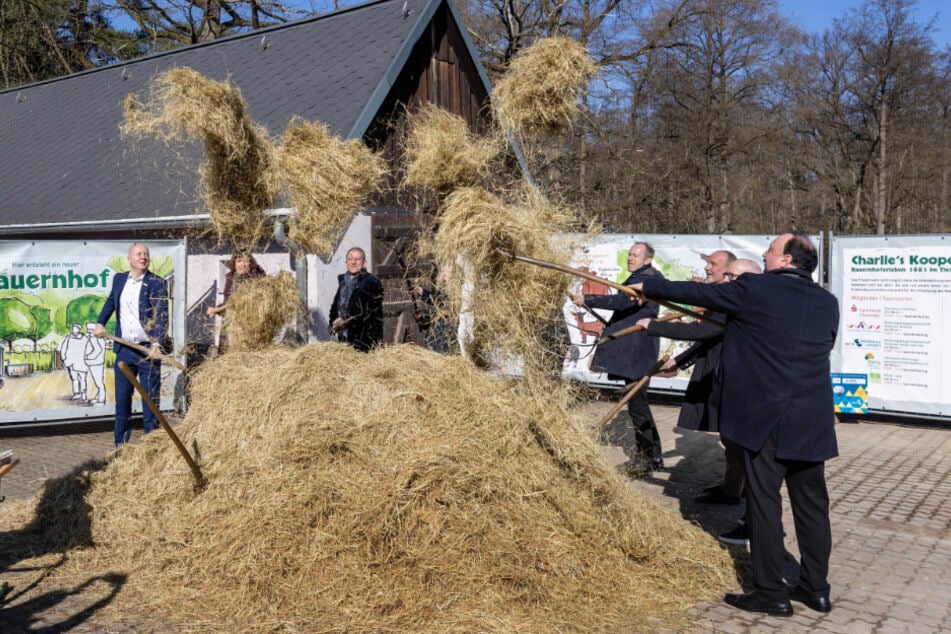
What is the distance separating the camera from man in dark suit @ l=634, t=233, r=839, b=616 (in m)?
4.71

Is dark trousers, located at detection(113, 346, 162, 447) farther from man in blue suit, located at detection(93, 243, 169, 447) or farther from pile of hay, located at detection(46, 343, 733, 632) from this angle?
pile of hay, located at detection(46, 343, 733, 632)

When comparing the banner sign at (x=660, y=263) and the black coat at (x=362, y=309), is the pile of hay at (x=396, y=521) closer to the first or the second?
the black coat at (x=362, y=309)

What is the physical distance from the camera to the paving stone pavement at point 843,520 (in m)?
4.63

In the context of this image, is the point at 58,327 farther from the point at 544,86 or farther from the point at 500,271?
the point at 544,86

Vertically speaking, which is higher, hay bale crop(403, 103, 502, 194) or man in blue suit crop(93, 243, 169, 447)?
hay bale crop(403, 103, 502, 194)

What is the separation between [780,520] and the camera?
188 inches

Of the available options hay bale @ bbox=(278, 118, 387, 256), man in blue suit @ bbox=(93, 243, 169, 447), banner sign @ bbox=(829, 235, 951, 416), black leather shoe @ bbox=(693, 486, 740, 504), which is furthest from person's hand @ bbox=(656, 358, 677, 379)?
banner sign @ bbox=(829, 235, 951, 416)

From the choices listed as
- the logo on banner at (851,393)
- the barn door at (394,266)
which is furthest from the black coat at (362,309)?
the logo on banner at (851,393)

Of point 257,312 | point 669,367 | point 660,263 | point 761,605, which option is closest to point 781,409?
point 761,605

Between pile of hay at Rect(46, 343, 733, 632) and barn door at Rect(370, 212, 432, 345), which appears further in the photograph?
barn door at Rect(370, 212, 432, 345)

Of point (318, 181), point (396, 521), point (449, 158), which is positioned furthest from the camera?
point (318, 181)

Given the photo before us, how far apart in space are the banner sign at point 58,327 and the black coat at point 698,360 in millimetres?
5711

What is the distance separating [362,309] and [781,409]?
515cm

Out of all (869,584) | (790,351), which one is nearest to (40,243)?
(790,351)
